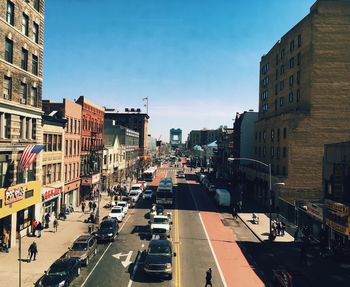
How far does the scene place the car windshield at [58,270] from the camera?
24.0 meters

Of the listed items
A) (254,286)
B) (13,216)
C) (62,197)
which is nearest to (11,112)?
(13,216)

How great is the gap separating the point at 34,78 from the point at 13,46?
499cm

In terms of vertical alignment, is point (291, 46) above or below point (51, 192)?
above

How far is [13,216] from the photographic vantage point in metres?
34.5

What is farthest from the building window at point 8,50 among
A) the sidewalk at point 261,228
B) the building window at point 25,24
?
the sidewalk at point 261,228

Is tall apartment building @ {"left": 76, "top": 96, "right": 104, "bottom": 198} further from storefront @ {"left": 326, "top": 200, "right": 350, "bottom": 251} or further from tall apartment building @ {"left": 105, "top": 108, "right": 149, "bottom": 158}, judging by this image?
tall apartment building @ {"left": 105, "top": 108, "right": 149, "bottom": 158}

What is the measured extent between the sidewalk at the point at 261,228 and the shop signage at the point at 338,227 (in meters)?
5.26

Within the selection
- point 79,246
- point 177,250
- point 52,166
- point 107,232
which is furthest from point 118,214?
point 79,246

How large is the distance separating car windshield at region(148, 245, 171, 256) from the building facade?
17279 millimetres

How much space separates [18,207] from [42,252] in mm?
4874

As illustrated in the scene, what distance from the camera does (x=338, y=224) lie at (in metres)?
33.8

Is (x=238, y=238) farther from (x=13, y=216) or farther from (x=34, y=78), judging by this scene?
(x=34, y=78)

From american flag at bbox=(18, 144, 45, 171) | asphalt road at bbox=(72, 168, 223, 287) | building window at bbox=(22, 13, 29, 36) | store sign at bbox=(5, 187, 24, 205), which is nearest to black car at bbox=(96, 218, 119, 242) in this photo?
asphalt road at bbox=(72, 168, 223, 287)

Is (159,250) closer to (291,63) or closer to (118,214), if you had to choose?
(118,214)
